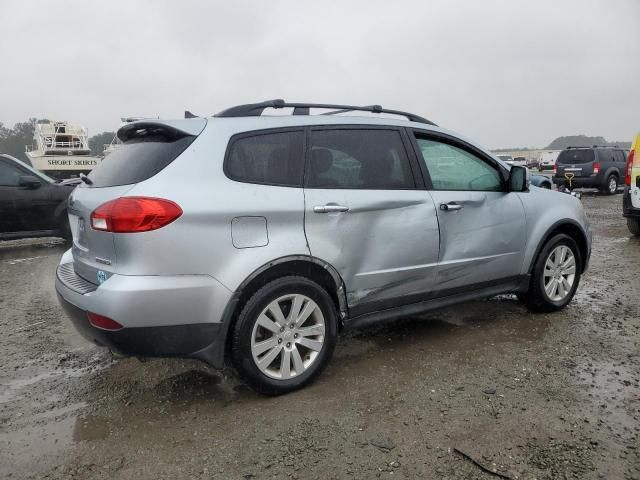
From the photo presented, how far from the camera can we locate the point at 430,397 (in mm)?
2934

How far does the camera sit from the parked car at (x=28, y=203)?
787 cm

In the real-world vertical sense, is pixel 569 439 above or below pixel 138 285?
below

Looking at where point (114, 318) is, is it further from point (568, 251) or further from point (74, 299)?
point (568, 251)

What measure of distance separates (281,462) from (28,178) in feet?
24.4

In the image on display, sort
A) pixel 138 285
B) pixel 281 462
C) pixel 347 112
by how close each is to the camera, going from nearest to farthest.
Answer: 1. pixel 281 462
2. pixel 138 285
3. pixel 347 112

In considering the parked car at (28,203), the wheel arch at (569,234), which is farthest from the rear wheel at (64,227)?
the wheel arch at (569,234)

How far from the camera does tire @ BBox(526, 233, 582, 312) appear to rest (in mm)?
4234

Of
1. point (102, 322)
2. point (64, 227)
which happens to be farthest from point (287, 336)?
point (64, 227)

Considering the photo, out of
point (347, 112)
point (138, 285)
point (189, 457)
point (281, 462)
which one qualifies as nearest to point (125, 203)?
point (138, 285)

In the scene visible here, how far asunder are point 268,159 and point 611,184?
18.0 meters

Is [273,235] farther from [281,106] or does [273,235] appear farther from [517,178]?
[517,178]

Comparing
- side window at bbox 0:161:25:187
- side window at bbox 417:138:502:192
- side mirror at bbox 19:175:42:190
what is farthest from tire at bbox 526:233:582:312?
side window at bbox 0:161:25:187

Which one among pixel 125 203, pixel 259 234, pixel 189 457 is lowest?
pixel 189 457

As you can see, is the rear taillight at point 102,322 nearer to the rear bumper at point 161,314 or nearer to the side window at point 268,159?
the rear bumper at point 161,314
